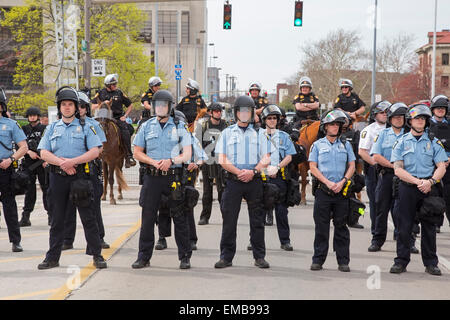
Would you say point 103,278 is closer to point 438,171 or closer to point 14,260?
point 14,260

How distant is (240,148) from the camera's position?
7.93 m

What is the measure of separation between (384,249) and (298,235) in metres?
1.59

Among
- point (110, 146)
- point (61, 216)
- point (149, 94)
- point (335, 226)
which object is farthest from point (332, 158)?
point (110, 146)

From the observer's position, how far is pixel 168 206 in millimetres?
7820

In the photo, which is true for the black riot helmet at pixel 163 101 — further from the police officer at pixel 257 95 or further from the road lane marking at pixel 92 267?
the police officer at pixel 257 95

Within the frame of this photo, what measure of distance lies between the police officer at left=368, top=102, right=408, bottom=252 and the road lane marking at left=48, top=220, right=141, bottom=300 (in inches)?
149

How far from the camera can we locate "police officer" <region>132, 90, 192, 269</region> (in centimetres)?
775

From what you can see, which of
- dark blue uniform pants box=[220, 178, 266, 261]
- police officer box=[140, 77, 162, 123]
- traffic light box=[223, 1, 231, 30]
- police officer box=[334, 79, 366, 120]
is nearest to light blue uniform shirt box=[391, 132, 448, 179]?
dark blue uniform pants box=[220, 178, 266, 261]

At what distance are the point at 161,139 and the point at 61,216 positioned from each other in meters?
1.58

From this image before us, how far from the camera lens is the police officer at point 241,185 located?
792 centimetres

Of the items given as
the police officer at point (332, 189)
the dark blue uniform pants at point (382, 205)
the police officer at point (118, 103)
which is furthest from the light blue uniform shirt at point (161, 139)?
the police officer at point (118, 103)

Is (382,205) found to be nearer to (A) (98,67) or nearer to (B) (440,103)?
(B) (440,103)

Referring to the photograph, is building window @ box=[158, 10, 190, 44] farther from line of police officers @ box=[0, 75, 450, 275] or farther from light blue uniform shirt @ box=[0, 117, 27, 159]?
line of police officers @ box=[0, 75, 450, 275]
